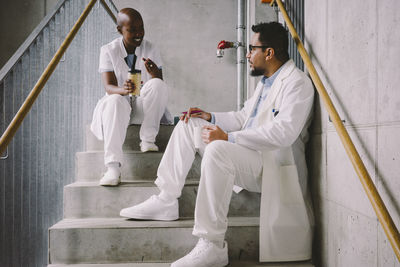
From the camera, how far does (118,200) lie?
2.02 meters

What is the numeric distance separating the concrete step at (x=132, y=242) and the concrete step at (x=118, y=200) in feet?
0.70

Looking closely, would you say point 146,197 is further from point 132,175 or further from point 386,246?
point 386,246

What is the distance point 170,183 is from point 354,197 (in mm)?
953

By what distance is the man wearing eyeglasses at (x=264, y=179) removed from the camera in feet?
5.16

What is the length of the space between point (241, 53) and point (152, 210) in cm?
282

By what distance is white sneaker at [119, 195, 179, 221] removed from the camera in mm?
1859

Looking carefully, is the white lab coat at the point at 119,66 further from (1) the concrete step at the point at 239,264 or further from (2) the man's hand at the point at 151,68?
(1) the concrete step at the point at 239,264

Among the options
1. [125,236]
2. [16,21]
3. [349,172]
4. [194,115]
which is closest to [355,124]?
[349,172]

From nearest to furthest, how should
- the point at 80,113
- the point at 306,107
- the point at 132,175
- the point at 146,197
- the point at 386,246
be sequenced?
the point at 386,246 → the point at 306,107 → the point at 146,197 → the point at 132,175 → the point at 80,113

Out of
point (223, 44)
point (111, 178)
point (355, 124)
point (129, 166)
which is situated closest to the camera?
point (355, 124)

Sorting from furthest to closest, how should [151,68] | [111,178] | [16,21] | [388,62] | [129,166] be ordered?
1. [16,21]
2. [151,68]
3. [129,166]
4. [111,178]
5. [388,62]

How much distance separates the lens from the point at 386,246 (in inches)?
41.4

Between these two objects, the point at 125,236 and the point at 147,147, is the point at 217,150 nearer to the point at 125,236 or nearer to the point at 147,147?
the point at 125,236

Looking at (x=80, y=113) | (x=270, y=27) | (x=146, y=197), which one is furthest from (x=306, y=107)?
(x=80, y=113)
